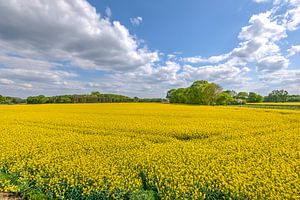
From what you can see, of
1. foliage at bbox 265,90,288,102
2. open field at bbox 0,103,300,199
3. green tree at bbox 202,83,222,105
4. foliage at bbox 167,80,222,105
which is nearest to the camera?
open field at bbox 0,103,300,199

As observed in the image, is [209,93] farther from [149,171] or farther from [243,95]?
[149,171]

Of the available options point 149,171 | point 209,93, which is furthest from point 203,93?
point 149,171

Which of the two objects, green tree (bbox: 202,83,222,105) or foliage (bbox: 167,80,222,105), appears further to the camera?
foliage (bbox: 167,80,222,105)

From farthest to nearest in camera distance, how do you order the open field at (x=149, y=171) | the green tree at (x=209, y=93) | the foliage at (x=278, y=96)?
the foliage at (x=278, y=96), the green tree at (x=209, y=93), the open field at (x=149, y=171)

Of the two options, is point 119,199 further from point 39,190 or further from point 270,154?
point 270,154

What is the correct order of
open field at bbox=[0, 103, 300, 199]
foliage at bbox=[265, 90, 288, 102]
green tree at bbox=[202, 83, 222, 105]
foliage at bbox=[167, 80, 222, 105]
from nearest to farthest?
open field at bbox=[0, 103, 300, 199], green tree at bbox=[202, 83, 222, 105], foliage at bbox=[167, 80, 222, 105], foliage at bbox=[265, 90, 288, 102]

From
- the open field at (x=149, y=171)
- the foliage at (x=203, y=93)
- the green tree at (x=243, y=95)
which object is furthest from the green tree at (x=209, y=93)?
the open field at (x=149, y=171)

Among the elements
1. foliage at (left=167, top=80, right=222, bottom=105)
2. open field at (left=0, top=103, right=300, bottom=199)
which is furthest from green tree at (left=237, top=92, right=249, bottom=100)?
open field at (left=0, top=103, right=300, bottom=199)

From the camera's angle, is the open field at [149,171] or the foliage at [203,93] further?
the foliage at [203,93]

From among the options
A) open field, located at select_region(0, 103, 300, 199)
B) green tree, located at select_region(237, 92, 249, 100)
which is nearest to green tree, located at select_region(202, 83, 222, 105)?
green tree, located at select_region(237, 92, 249, 100)

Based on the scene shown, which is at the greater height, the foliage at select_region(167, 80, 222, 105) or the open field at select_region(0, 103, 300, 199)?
the foliage at select_region(167, 80, 222, 105)

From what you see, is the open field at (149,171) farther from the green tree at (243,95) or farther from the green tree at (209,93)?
the green tree at (243,95)

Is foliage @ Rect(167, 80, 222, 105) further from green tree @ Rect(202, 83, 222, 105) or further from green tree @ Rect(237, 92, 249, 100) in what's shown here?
green tree @ Rect(237, 92, 249, 100)

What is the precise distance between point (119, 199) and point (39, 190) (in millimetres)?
2913
